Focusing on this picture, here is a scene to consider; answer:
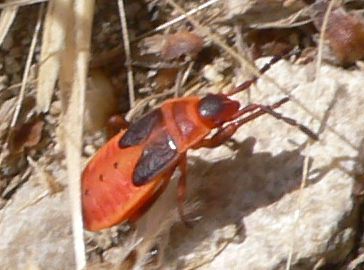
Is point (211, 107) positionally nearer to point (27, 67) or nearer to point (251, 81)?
point (251, 81)

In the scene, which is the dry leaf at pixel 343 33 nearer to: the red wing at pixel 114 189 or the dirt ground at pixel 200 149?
the dirt ground at pixel 200 149

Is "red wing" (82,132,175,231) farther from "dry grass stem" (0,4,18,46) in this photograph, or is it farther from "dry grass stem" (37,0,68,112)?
"dry grass stem" (0,4,18,46)

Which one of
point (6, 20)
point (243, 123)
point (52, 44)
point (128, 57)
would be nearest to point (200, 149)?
point (243, 123)

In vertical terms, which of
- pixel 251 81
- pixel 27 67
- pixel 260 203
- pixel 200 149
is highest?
pixel 27 67

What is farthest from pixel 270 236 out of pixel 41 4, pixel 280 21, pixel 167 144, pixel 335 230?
pixel 41 4

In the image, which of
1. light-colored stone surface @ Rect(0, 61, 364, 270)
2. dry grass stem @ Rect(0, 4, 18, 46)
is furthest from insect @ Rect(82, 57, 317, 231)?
dry grass stem @ Rect(0, 4, 18, 46)

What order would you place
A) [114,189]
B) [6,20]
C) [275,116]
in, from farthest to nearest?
[6,20] < [275,116] < [114,189]

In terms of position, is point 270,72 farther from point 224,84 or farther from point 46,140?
point 46,140
